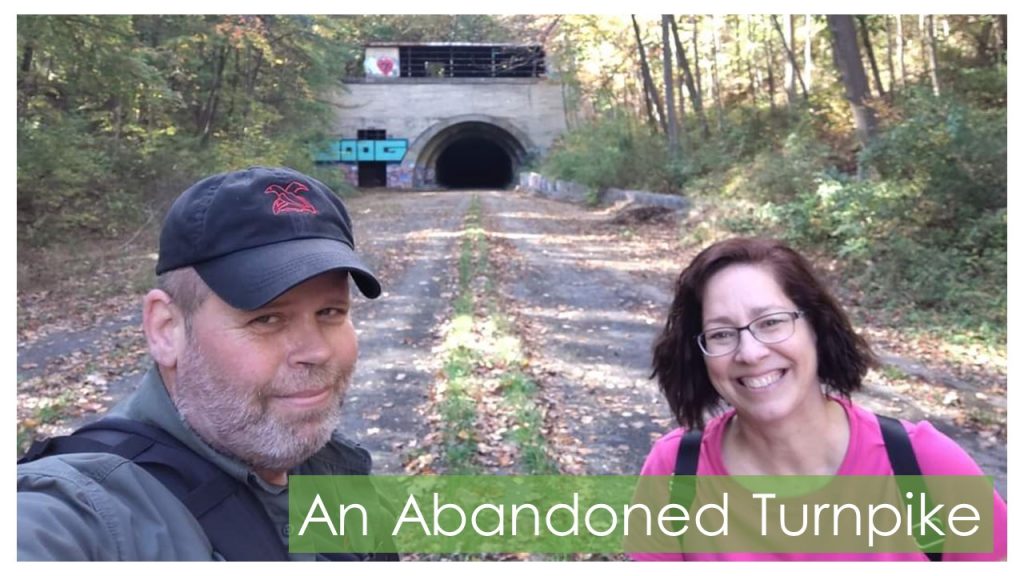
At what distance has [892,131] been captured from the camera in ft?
31.8

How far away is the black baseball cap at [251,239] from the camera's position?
4.78 ft

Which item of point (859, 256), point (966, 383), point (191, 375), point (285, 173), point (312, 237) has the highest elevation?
point (285, 173)

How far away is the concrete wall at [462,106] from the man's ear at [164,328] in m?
38.0

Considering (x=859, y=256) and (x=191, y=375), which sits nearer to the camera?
(x=191, y=375)

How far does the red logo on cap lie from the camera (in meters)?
1.56

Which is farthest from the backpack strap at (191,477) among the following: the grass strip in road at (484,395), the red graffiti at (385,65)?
the red graffiti at (385,65)

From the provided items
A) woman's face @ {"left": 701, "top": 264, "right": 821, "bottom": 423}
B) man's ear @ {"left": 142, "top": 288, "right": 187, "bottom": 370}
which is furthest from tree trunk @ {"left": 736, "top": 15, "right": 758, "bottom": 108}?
man's ear @ {"left": 142, "top": 288, "right": 187, "bottom": 370}

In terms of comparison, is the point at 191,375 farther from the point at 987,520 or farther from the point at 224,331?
the point at 987,520

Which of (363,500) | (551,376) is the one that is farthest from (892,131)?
(363,500)

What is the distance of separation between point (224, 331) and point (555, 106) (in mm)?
39398

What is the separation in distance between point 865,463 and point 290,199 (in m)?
1.44

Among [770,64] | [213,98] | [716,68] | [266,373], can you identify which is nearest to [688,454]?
[266,373]

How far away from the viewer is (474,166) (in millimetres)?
50188

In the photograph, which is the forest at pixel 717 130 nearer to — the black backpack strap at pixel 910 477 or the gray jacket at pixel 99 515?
the black backpack strap at pixel 910 477
